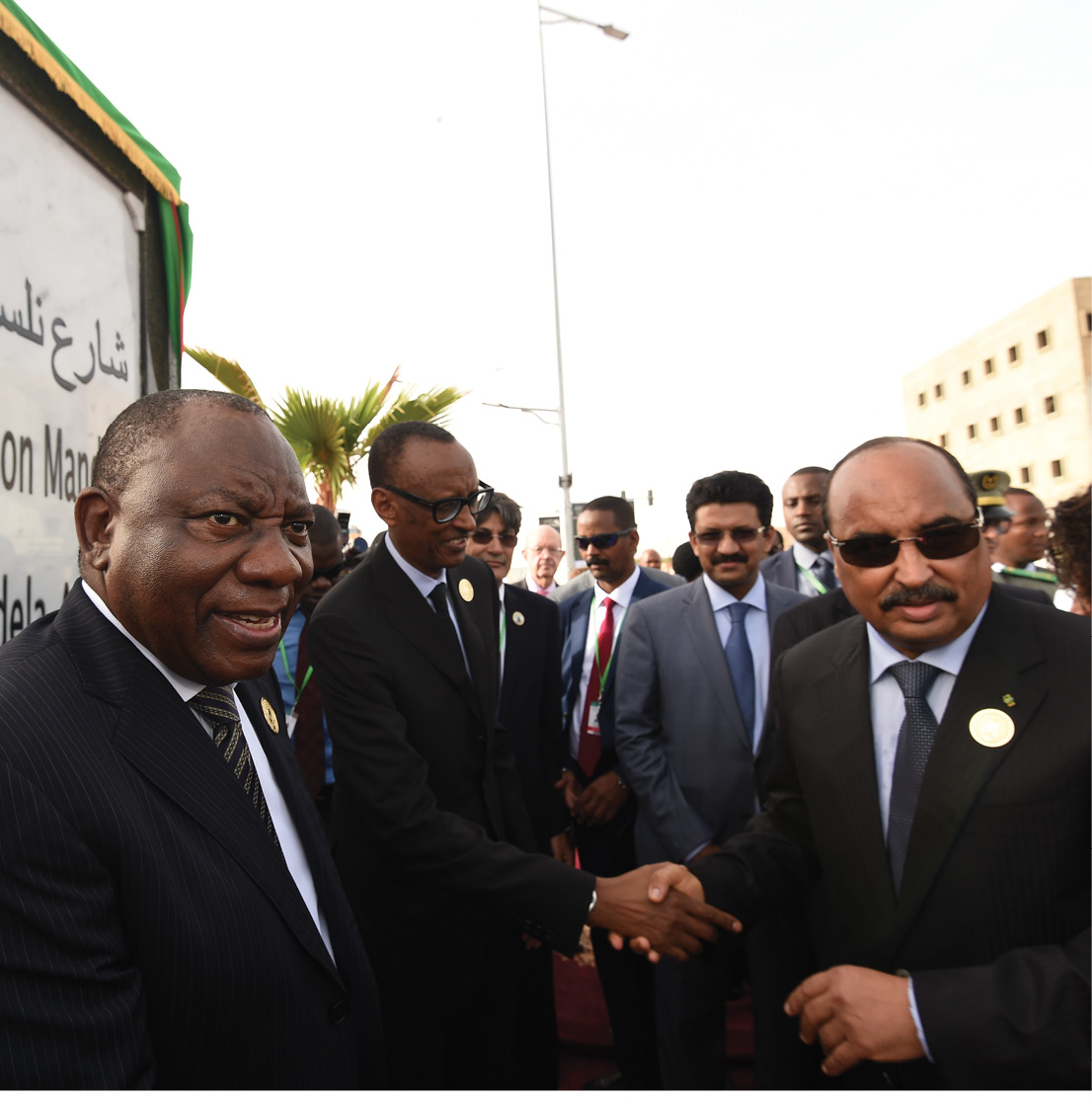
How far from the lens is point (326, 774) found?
155 inches

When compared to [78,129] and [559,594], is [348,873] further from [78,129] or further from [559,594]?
[559,594]

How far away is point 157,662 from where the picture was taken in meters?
1.42

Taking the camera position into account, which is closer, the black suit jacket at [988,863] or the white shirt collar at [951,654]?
the black suit jacket at [988,863]

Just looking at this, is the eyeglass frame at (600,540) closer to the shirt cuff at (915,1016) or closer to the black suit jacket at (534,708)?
the black suit jacket at (534,708)

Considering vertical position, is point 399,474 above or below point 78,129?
below

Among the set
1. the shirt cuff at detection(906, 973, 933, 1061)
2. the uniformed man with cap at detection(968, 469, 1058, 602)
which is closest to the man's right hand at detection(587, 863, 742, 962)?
the shirt cuff at detection(906, 973, 933, 1061)

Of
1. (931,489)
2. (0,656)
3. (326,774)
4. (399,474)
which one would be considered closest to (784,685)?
(931,489)

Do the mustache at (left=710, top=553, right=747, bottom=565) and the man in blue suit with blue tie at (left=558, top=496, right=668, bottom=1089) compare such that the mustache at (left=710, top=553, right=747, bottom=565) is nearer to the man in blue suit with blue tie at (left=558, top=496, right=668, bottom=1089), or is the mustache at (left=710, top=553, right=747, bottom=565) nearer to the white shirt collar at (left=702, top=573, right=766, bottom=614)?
the white shirt collar at (left=702, top=573, right=766, bottom=614)

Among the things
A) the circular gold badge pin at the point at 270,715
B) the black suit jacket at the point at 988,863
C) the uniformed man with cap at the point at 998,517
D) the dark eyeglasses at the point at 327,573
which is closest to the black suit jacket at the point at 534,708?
the dark eyeglasses at the point at 327,573

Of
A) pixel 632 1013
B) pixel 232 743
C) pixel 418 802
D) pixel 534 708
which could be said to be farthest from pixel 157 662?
pixel 632 1013

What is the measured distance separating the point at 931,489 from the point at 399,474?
6.25ft

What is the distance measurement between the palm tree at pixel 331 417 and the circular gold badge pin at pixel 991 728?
10.6 m

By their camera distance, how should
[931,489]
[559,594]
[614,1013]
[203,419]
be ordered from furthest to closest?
[559,594]
[614,1013]
[931,489]
[203,419]

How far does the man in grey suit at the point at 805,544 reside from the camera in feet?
Result: 15.3
